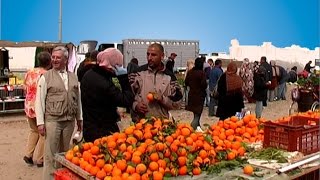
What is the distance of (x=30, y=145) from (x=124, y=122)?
4489 millimetres

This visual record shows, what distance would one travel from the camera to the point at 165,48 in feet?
59.5

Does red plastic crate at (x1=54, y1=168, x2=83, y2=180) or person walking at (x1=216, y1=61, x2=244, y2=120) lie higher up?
person walking at (x1=216, y1=61, x2=244, y2=120)

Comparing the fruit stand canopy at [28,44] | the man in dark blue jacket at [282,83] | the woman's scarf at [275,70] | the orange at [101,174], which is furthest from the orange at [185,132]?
the man in dark blue jacket at [282,83]

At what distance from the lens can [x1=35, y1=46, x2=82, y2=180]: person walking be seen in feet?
15.6

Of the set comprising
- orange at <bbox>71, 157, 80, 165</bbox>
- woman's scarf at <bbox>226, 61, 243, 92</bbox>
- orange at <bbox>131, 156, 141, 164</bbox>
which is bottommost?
orange at <bbox>71, 157, 80, 165</bbox>

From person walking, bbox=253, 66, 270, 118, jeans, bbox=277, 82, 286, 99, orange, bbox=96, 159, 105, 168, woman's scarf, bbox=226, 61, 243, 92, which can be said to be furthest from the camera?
jeans, bbox=277, 82, 286, 99

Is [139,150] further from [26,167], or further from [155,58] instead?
[26,167]

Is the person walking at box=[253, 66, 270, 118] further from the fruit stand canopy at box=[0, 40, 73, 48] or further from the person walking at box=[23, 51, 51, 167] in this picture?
the person walking at box=[23, 51, 51, 167]

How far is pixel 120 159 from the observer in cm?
345

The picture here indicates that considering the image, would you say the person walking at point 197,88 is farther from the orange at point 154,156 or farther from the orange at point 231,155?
the orange at point 154,156

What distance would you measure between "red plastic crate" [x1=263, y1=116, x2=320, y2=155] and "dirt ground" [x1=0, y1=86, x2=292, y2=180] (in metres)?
3.37

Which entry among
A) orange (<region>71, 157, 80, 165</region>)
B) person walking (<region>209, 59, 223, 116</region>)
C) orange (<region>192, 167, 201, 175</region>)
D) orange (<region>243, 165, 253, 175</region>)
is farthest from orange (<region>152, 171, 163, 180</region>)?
person walking (<region>209, 59, 223, 116</region>)

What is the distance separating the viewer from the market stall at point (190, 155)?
3.34m

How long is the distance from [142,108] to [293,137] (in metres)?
1.51
